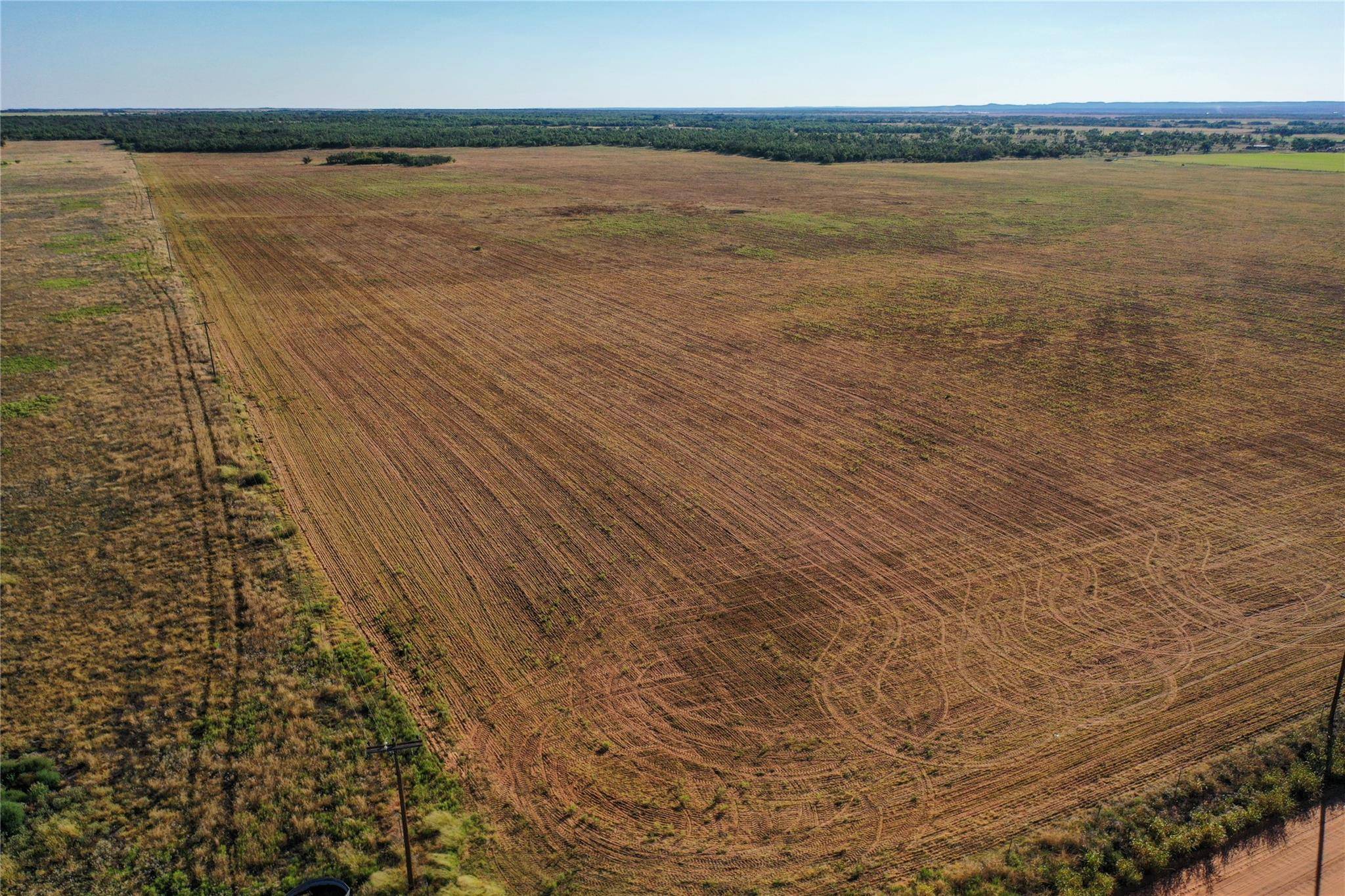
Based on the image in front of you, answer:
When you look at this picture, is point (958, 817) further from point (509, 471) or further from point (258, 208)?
point (258, 208)

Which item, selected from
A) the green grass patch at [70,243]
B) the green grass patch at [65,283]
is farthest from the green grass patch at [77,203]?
the green grass patch at [65,283]

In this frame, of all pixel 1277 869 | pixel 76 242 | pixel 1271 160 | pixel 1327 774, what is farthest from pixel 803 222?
pixel 1271 160

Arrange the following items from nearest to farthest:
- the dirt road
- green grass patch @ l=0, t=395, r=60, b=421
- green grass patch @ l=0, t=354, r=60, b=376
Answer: the dirt road < green grass patch @ l=0, t=395, r=60, b=421 < green grass patch @ l=0, t=354, r=60, b=376

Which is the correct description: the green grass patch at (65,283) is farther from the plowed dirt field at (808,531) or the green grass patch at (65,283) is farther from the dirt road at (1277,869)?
the dirt road at (1277,869)

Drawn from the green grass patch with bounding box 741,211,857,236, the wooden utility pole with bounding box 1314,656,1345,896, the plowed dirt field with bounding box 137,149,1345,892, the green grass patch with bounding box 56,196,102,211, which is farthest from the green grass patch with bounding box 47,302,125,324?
the wooden utility pole with bounding box 1314,656,1345,896

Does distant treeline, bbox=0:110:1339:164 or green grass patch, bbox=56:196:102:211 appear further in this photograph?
distant treeline, bbox=0:110:1339:164

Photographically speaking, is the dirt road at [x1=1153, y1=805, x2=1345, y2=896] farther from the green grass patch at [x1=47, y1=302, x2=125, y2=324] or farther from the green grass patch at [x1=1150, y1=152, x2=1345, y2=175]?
the green grass patch at [x1=1150, y1=152, x2=1345, y2=175]

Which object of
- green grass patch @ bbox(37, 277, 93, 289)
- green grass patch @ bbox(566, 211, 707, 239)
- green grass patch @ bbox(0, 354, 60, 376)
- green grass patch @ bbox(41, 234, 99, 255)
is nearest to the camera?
green grass patch @ bbox(0, 354, 60, 376)

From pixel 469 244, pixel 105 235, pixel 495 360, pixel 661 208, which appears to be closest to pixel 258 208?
pixel 105 235
